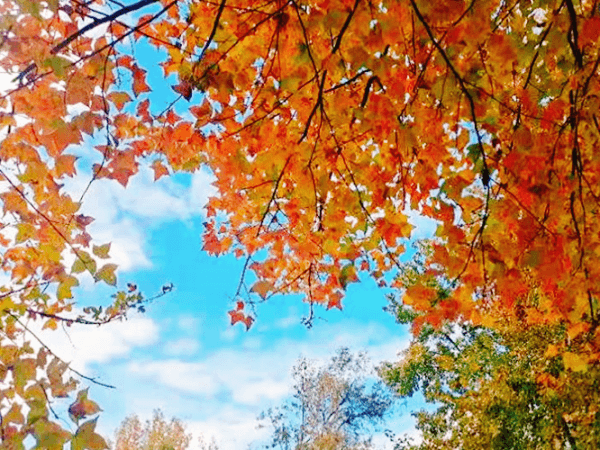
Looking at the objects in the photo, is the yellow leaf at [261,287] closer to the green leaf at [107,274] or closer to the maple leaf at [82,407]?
the green leaf at [107,274]

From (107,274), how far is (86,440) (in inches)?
35.3

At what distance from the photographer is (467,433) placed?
34.1ft

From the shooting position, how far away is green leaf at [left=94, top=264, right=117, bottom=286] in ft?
9.45

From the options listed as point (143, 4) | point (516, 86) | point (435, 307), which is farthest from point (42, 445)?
point (516, 86)

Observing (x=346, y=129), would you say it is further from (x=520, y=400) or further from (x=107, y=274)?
(x=520, y=400)

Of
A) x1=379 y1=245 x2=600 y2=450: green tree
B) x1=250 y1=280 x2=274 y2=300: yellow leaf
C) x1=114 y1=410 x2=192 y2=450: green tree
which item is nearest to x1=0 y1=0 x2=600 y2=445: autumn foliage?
x1=250 y1=280 x2=274 y2=300: yellow leaf

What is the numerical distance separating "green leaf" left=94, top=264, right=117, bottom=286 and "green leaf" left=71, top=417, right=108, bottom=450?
815 mm

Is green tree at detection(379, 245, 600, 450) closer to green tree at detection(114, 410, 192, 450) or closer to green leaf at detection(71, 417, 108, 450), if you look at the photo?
green leaf at detection(71, 417, 108, 450)

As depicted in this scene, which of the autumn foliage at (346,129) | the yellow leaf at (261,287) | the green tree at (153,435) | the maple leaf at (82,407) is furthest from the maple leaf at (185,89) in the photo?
the green tree at (153,435)

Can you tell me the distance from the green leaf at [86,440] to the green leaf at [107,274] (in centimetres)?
81

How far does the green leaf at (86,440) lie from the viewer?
2.19 meters

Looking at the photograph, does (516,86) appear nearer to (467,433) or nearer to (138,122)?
(138,122)

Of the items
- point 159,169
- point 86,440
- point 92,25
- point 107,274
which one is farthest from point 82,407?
point 159,169

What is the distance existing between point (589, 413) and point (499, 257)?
6.65m
